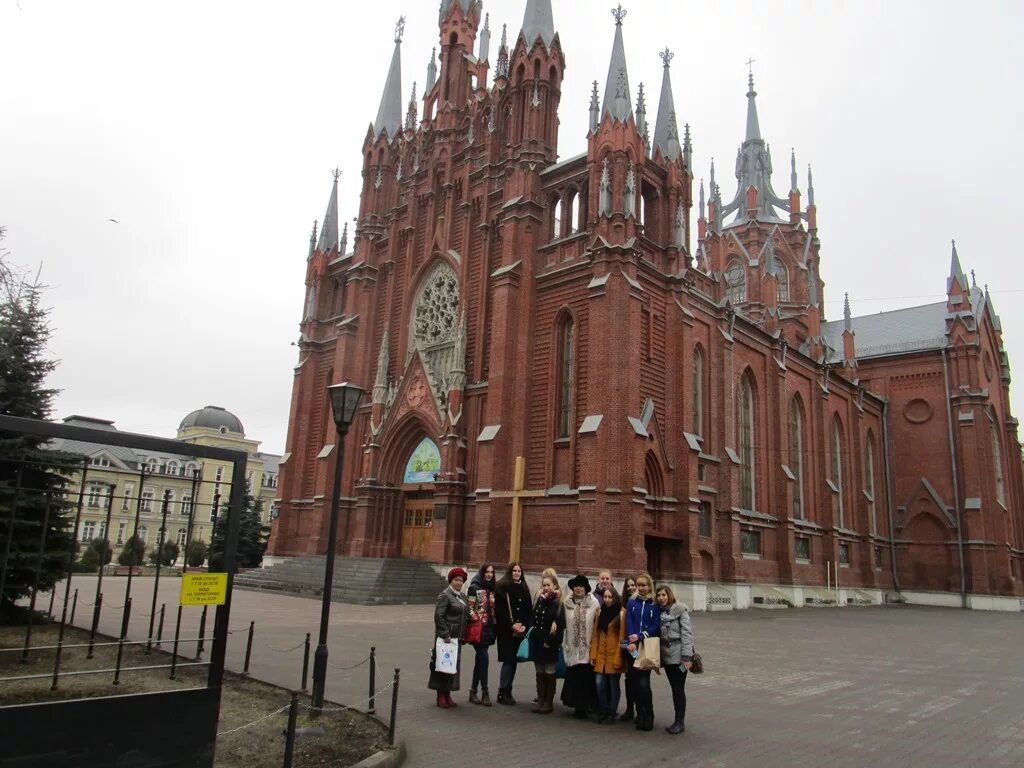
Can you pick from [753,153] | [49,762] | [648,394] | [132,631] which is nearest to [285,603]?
[132,631]

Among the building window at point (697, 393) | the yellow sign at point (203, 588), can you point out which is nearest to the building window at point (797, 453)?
the building window at point (697, 393)

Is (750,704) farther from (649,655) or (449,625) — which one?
(449,625)

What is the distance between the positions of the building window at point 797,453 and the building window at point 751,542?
15.0 feet

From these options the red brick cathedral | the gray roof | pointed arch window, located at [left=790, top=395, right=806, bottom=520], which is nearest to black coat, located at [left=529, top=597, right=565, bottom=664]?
the red brick cathedral

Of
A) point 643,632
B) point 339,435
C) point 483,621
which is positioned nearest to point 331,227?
point 339,435

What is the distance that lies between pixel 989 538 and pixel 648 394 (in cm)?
3122

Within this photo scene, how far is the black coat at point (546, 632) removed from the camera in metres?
9.77

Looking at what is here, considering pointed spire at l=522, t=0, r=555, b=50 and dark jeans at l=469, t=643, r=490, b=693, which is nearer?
dark jeans at l=469, t=643, r=490, b=693

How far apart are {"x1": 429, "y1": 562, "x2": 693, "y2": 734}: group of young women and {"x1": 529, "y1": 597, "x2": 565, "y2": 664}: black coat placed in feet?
0.04

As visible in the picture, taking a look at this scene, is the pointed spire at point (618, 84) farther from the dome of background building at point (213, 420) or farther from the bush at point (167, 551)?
the dome of background building at point (213, 420)

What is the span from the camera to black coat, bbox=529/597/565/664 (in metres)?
9.77

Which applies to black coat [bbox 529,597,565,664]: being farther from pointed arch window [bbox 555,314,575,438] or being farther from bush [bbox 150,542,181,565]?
pointed arch window [bbox 555,314,575,438]

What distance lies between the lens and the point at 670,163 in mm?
30812

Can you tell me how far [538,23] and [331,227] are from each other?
16.6 metres
